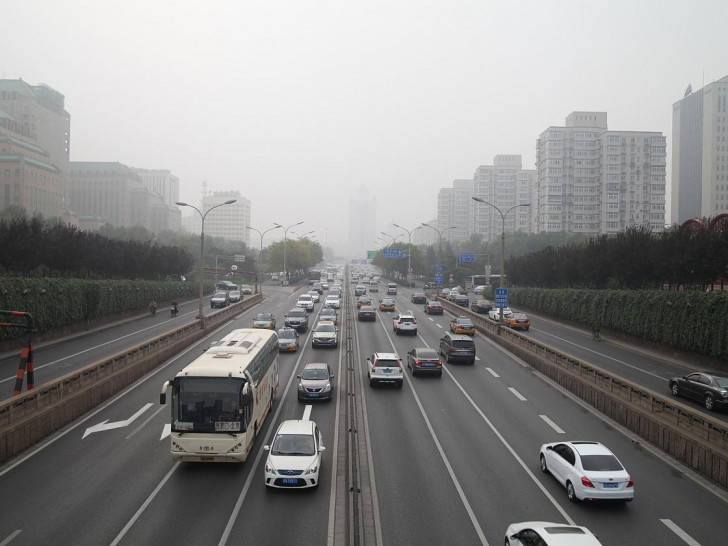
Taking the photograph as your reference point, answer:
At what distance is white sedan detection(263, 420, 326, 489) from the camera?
14289 mm

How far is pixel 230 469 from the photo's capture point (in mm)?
16125

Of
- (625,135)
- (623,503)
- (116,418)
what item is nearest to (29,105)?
(625,135)

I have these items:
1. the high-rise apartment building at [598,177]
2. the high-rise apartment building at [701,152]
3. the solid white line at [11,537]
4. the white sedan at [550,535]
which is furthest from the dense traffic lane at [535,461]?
the high-rise apartment building at [701,152]

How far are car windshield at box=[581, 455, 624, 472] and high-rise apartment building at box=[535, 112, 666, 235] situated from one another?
469 feet

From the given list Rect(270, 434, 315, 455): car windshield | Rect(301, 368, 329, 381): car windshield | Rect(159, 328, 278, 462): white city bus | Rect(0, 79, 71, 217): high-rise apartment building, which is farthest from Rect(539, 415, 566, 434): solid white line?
Rect(0, 79, 71, 217): high-rise apartment building

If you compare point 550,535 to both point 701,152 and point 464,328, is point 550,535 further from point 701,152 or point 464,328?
point 701,152

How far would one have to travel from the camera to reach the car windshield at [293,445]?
14.9m

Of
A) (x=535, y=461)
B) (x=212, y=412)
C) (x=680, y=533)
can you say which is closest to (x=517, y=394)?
(x=535, y=461)

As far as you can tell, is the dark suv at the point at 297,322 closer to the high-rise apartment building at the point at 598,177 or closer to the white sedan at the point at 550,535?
the white sedan at the point at 550,535

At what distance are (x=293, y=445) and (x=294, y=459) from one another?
450 mm

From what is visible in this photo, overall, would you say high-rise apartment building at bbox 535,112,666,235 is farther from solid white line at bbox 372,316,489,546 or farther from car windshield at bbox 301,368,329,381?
solid white line at bbox 372,316,489,546

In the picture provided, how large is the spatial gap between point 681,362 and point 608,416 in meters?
15.9

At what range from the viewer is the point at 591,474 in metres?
13.7

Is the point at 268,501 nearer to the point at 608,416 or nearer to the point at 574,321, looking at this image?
the point at 608,416
